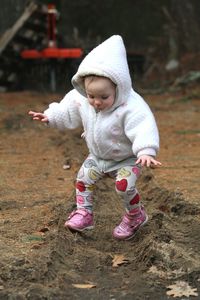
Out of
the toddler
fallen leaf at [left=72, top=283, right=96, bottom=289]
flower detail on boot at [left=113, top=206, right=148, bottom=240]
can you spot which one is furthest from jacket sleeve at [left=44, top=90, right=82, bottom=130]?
fallen leaf at [left=72, top=283, right=96, bottom=289]

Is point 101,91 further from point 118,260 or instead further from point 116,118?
point 118,260

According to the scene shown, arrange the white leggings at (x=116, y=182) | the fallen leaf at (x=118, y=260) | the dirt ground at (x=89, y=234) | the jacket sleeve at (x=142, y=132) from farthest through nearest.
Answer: the white leggings at (x=116, y=182), the jacket sleeve at (x=142, y=132), the fallen leaf at (x=118, y=260), the dirt ground at (x=89, y=234)

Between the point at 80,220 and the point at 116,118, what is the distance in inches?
27.8

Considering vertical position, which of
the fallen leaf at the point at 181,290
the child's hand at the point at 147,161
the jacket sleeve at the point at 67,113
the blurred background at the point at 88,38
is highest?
the jacket sleeve at the point at 67,113

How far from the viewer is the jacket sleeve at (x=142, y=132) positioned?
3.84 metres

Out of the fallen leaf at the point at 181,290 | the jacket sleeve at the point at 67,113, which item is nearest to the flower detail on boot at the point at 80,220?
the jacket sleeve at the point at 67,113

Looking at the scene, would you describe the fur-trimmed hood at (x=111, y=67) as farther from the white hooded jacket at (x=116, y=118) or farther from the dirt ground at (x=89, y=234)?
the dirt ground at (x=89, y=234)

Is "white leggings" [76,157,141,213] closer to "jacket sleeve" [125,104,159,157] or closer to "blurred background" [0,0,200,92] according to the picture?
"jacket sleeve" [125,104,159,157]

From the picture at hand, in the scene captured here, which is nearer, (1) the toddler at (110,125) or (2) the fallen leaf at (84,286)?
(2) the fallen leaf at (84,286)

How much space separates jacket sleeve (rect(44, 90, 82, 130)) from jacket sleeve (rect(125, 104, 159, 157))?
437 mm

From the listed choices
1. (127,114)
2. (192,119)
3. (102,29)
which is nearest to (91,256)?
(127,114)

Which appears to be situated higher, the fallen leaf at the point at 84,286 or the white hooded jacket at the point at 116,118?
the white hooded jacket at the point at 116,118

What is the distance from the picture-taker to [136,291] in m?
3.31

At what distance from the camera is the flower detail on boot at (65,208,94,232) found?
4227 millimetres
